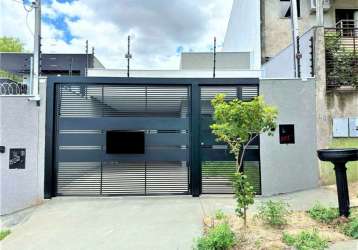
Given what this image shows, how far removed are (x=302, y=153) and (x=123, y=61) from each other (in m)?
10.6

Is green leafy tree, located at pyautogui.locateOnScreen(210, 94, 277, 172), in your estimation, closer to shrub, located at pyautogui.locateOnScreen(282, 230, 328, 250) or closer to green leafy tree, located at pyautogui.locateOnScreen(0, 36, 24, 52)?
shrub, located at pyautogui.locateOnScreen(282, 230, 328, 250)

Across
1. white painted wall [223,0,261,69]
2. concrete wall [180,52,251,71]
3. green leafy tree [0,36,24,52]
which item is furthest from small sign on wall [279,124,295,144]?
green leafy tree [0,36,24,52]

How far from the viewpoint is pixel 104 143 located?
8164mm

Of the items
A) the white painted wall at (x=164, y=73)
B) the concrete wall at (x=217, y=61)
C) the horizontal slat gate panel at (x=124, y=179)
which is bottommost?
the horizontal slat gate panel at (x=124, y=179)

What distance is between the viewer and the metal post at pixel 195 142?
8078mm

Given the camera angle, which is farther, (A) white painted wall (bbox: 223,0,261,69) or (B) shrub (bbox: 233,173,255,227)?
(A) white painted wall (bbox: 223,0,261,69)

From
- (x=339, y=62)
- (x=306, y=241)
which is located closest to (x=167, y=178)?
(x=306, y=241)

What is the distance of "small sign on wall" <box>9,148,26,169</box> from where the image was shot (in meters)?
7.71

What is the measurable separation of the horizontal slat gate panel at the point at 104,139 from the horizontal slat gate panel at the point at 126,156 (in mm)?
160

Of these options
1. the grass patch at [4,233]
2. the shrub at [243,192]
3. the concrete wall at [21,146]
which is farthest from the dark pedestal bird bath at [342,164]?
the concrete wall at [21,146]

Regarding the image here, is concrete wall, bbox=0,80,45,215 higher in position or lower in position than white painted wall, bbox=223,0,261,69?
lower

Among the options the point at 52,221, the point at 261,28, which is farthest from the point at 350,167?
the point at 261,28

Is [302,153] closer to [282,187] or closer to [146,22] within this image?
[282,187]

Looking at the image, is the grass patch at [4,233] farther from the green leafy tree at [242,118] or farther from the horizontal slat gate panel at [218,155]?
the horizontal slat gate panel at [218,155]
